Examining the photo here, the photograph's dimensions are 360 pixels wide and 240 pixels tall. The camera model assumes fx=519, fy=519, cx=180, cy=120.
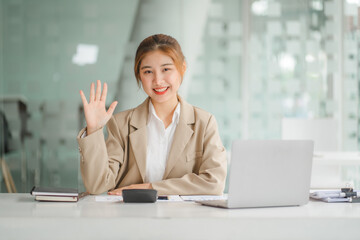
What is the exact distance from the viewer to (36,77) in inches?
241

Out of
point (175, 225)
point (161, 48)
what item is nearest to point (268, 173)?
point (175, 225)

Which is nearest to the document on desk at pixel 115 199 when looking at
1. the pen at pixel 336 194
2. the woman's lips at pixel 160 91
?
the pen at pixel 336 194

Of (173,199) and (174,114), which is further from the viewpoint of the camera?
(174,114)

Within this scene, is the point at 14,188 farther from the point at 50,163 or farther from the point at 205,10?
the point at 205,10

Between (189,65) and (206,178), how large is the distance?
3.85 metres

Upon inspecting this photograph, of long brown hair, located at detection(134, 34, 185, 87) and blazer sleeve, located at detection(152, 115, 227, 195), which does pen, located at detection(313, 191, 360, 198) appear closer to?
blazer sleeve, located at detection(152, 115, 227, 195)

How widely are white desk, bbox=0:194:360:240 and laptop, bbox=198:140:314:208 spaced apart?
4.1 inches

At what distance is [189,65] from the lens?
621 centimetres

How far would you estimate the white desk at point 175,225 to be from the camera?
1615mm

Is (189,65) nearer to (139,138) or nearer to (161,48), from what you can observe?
(161,48)

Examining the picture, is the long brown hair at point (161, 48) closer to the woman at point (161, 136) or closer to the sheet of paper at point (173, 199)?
the woman at point (161, 136)

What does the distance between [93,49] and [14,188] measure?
1.89 m

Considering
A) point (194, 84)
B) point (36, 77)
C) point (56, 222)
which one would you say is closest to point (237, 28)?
point (194, 84)

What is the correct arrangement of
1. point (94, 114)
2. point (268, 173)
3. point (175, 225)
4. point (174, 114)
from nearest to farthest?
point (175, 225) < point (268, 173) < point (94, 114) < point (174, 114)
